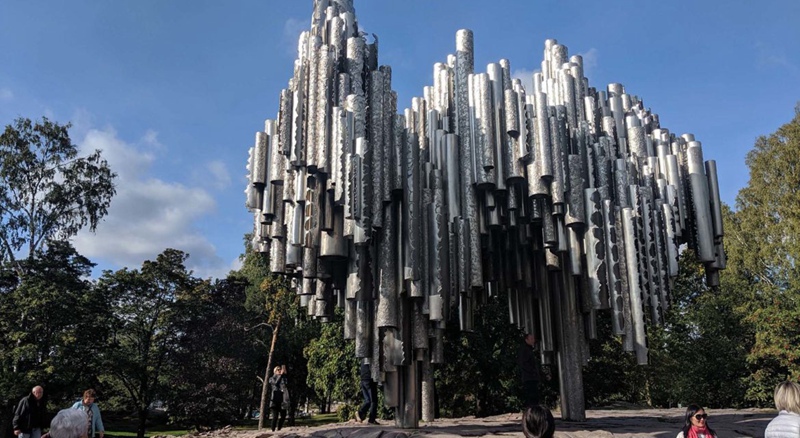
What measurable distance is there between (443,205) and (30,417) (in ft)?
26.8

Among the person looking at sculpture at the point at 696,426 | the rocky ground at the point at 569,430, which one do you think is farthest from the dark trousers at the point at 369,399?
the person looking at sculpture at the point at 696,426

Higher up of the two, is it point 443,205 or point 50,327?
point 443,205

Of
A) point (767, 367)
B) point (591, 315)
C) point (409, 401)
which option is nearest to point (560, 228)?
point (591, 315)

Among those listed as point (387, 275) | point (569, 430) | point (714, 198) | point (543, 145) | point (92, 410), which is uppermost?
point (543, 145)

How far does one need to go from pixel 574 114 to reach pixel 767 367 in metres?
20.4

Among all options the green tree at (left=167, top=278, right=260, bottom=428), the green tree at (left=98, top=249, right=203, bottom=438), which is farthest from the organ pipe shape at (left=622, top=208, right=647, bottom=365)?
the green tree at (left=98, top=249, right=203, bottom=438)

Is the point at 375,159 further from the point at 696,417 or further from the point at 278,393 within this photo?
the point at 696,417

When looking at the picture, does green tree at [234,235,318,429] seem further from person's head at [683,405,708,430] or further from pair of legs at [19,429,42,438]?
person's head at [683,405,708,430]

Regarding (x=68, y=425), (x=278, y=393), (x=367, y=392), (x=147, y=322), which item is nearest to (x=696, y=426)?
(x=68, y=425)

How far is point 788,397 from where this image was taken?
14.8 feet

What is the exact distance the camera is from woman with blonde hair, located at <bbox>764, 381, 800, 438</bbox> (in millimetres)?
4348

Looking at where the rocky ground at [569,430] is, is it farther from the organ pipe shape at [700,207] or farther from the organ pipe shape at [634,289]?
the organ pipe shape at [700,207]

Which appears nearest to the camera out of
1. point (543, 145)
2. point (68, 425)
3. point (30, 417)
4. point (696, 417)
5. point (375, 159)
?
point (68, 425)

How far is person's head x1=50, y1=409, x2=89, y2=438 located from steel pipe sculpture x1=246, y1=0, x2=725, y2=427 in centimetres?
A: 694
